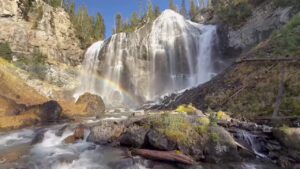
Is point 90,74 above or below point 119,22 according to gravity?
below

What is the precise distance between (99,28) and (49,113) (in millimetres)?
48863

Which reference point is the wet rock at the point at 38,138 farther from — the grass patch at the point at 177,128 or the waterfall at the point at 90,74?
the waterfall at the point at 90,74

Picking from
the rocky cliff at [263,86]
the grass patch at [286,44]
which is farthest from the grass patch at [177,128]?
the grass patch at [286,44]

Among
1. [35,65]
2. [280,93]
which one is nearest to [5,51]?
[35,65]

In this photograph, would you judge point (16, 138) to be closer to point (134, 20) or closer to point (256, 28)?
point (256, 28)

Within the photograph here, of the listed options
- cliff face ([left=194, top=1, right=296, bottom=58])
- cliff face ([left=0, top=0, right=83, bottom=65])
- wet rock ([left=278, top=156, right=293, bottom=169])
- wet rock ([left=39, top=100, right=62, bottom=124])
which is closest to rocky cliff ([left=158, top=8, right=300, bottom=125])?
wet rock ([left=278, top=156, right=293, bottom=169])

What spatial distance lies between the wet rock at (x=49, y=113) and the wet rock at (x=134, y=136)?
11.7m

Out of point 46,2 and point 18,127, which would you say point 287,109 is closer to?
point 18,127

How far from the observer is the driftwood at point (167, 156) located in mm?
10789

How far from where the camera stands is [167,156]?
11.1 meters

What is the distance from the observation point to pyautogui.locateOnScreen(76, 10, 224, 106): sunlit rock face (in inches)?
1547

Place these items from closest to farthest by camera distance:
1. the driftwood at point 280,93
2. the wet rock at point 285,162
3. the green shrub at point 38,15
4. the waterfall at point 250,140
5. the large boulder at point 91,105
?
the wet rock at point 285,162 < the waterfall at point 250,140 < the driftwood at point 280,93 < the large boulder at point 91,105 < the green shrub at point 38,15

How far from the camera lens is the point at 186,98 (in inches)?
917

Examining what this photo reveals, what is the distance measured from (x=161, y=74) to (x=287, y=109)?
1104 inches
